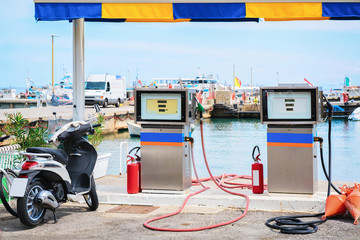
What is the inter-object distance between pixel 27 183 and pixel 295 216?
323 centimetres

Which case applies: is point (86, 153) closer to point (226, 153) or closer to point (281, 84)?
point (281, 84)

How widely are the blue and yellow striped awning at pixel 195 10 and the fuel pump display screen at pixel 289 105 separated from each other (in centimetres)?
113

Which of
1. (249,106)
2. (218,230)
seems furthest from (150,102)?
(249,106)

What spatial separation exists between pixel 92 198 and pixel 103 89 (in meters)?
32.9

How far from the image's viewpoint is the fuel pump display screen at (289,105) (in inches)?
280

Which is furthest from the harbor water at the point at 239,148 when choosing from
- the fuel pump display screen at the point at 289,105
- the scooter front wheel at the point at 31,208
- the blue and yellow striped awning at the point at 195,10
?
the scooter front wheel at the point at 31,208

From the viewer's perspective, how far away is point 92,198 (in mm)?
6938

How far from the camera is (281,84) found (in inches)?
287

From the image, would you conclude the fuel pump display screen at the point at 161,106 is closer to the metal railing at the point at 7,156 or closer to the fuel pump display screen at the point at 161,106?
the fuel pump display screen at the point at 161,106

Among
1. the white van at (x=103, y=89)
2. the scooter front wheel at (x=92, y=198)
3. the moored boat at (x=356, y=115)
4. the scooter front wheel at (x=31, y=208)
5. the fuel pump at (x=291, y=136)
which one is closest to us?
the scooter front wheel at (x=31, y=208)

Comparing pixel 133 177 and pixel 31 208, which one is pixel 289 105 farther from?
pixel 31 208

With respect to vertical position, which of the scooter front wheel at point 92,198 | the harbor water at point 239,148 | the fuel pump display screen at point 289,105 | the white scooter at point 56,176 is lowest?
the harbor water at point 239,148

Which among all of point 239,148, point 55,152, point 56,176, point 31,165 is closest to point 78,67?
point 55,152

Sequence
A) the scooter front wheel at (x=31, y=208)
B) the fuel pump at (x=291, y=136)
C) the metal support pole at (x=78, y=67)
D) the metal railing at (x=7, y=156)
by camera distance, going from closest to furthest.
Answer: the scooter front wheel at (x=31, y=208) → the fuel pump at (x=291, y=136) → the metal support pole at (x=78, y=67) → the metal railing at (x=7, y=156)
